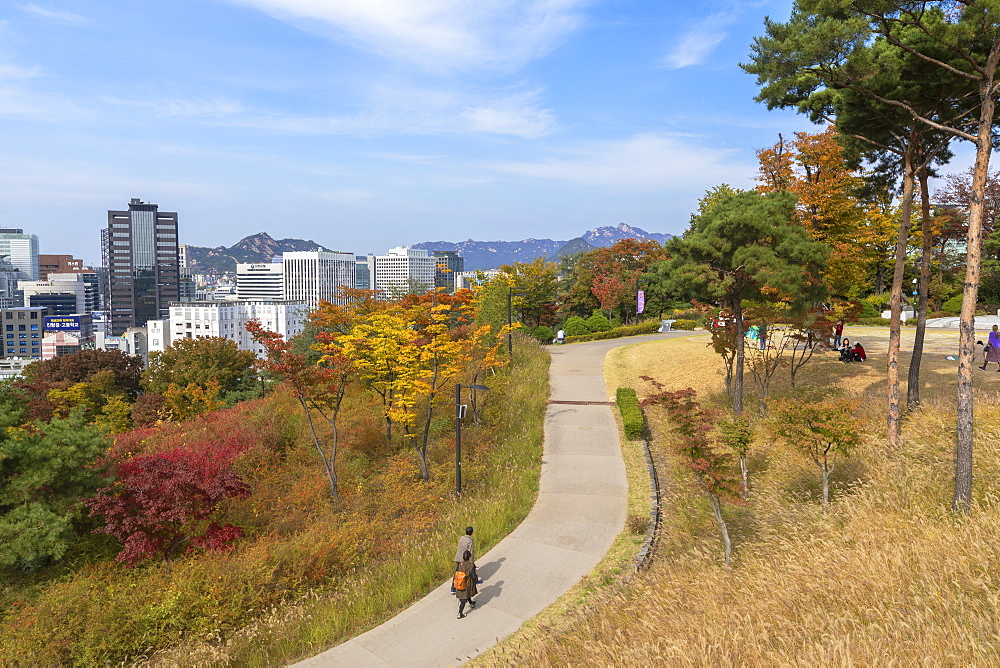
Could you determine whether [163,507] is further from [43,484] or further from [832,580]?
[832,580]

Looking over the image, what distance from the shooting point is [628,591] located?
7684 mm

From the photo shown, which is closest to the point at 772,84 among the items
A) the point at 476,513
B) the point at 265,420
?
the point at 476,513

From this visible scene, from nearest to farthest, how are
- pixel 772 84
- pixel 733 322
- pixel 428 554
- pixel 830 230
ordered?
1. pixel 428 554
2. pixel 772 84
3. pixel 733 322
4. pixel 830 230

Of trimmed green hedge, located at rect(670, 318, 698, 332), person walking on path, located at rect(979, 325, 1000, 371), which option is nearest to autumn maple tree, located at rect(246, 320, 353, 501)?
person walking on path, located at rect(979, 325, 1000, 371)

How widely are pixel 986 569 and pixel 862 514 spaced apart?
91.7 inches

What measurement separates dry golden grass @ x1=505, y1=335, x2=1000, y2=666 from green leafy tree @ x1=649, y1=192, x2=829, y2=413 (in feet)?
16.4

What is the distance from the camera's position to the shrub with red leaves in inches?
379

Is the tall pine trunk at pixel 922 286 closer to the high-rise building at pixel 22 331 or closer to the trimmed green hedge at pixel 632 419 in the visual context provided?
the trimmed green hedge at pixel 632 419

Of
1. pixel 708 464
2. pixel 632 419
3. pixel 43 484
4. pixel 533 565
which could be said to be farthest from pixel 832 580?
pixel 43 484

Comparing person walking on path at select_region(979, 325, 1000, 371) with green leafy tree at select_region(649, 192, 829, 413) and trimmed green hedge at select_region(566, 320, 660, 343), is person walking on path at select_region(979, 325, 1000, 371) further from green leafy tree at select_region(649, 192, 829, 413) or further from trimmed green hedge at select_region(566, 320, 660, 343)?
trimmed green hedge at select_region(566, 320, 660, 343)

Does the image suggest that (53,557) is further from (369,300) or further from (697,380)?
(697,380)

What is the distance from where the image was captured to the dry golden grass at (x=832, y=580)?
4.85 metres

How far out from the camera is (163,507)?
9.93 metres

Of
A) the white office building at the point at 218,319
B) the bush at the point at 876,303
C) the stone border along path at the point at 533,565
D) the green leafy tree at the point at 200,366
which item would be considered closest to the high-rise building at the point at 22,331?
the white office building at the point at 218,319
